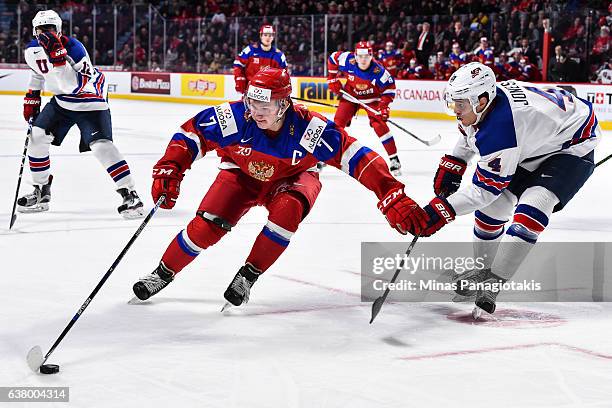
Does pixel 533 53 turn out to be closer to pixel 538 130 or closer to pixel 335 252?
pixel 335 252

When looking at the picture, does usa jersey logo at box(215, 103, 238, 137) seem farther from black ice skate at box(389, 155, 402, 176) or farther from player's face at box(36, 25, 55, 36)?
black ice skate at box(389, 155, 402, 176)

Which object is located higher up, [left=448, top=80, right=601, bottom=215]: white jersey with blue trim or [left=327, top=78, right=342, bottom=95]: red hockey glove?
[left=448, top=80, right=601, bottom=215]: white jersey with blue trim

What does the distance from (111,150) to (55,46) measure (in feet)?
2.42

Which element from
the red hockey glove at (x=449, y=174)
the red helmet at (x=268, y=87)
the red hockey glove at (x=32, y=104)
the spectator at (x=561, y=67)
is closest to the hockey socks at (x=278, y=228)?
the red helmet at (x=268, y=87)

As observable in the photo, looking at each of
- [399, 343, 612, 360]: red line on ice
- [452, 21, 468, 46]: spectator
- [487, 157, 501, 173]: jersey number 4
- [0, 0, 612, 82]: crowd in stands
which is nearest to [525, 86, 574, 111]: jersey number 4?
[487, 157, 501, 173]: jersey number 4

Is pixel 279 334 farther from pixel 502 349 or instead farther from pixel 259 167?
pixel 502 349

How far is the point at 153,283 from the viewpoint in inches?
152

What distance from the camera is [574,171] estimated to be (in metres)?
3.79

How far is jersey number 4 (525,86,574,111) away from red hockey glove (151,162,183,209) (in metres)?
1.46

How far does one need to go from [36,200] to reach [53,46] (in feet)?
3.44

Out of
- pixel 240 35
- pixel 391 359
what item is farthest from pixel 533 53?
pixel 391 359

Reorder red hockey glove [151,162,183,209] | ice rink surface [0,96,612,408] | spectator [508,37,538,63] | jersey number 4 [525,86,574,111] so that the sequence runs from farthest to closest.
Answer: spectator [508,37,538,63]
jersey number 4 [525,86,574,111]
red hockey glove [151,162,183,209]
ice rink surface [0,96,612,408]

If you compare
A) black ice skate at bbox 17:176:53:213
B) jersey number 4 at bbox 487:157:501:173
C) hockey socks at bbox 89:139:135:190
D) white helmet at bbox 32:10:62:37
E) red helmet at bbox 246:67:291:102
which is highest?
white helmet at bbox 32:10:62:37

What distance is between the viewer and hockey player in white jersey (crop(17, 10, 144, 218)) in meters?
6.14
